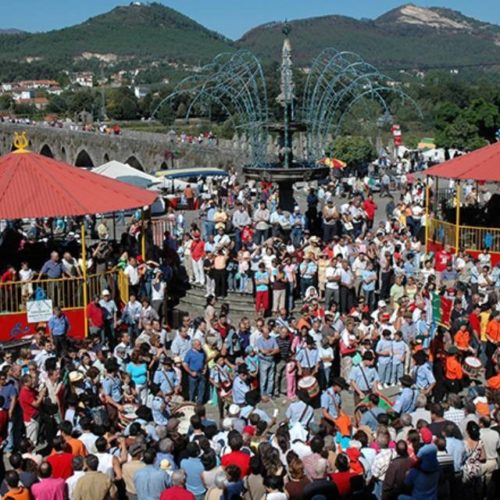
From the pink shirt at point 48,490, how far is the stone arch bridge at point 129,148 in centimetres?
3882

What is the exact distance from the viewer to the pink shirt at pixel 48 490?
8875 millimetres

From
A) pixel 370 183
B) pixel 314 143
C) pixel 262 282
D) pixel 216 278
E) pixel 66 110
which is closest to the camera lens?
pixel 262 282

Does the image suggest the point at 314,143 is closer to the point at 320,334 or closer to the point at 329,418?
the point at 320,334

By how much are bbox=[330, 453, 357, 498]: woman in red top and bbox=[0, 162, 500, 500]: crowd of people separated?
0.02 metres

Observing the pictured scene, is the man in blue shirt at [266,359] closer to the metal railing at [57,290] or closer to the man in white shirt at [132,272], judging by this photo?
the man in white shirt at [132,272]

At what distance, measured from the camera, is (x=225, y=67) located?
85.0 ft

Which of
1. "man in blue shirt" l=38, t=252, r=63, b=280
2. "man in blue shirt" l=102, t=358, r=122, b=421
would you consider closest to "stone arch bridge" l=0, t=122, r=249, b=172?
"man in blue shirt" l=38, t=252, r=63, b=280

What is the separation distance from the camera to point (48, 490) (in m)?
8.88

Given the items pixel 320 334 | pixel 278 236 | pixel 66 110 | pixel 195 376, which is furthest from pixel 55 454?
pixel 66 110

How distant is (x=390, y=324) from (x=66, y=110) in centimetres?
14054

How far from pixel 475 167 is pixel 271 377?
9.82 meters

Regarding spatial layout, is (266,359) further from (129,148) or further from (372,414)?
(129,148)

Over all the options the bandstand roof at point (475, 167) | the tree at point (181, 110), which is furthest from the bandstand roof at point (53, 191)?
the tree at point (181, 110)

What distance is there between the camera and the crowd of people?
30.6 feet
